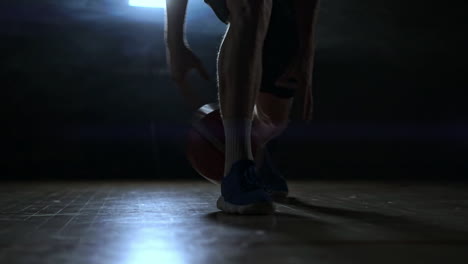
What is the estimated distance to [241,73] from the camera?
129cm

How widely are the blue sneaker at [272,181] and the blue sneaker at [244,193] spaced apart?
1.90 ft

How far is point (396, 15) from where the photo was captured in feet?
14.4

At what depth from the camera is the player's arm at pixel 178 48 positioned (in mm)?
1568

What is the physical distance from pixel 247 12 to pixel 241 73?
15 centimetres

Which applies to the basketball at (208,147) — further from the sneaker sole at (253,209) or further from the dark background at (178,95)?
the dark background at (178,95)

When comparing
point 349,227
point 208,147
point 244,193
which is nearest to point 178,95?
point 208,147

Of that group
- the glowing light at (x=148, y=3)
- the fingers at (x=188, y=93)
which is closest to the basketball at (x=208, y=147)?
the fingers at (x=188, y=93)

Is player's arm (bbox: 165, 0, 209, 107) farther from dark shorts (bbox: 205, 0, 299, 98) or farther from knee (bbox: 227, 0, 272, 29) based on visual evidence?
dark shorts (bbox: 205, 0, 299, 98)

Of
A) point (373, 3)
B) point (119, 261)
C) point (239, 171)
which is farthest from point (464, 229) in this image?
point (373, 3)

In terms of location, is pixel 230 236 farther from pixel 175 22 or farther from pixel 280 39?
pixel 280 39

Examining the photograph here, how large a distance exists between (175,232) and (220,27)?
362 centimetres

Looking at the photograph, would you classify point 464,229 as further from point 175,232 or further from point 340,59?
point 340,59

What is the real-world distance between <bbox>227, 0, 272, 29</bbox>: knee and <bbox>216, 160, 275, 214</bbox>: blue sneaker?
1.16 ft

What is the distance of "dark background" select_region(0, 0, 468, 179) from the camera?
4.19 metres
